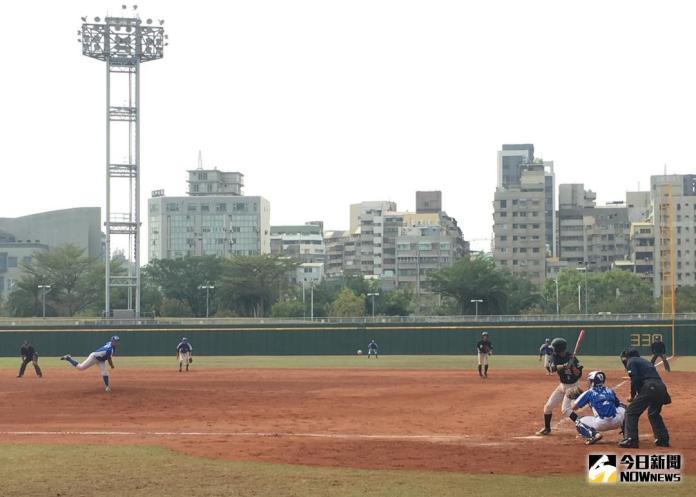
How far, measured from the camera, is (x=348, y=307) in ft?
425

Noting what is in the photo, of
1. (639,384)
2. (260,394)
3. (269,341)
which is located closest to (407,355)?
(269,341)

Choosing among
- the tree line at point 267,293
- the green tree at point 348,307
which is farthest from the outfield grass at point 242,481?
the green tree at point 348,307

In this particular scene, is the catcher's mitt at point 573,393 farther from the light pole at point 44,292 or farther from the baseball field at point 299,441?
the light pole at point 44,292

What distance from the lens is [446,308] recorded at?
14100cm

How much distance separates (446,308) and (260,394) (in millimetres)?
107927

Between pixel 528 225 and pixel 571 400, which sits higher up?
pixel 528 225

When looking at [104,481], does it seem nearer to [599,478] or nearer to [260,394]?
[599,478]

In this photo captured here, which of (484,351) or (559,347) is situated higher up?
(559,347)

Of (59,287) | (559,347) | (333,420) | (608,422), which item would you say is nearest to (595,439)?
(608,422)

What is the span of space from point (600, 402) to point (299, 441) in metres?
5.92

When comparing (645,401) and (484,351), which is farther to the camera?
(484,351)

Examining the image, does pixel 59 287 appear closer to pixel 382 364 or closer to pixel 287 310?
pixel 287 310

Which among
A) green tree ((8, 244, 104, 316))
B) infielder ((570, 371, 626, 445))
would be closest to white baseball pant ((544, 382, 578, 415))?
infielder ((570, 371, 626, 445))

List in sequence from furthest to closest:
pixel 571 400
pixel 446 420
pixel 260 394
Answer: pixel 260 394, pixel 446 420, pixel 571 400
